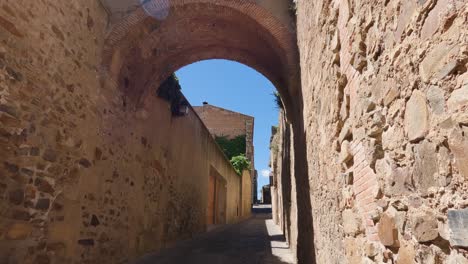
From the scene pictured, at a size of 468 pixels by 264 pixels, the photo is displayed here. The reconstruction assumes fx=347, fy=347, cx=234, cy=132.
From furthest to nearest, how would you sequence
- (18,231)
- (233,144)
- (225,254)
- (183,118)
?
(233,144)
(183,118)
(225,254)
(18,231)

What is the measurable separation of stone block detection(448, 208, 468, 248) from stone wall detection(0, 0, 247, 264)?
364cm

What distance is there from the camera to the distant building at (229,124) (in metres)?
24.7

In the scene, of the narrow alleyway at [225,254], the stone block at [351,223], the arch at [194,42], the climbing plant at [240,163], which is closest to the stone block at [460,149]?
the stone block at [351,223]

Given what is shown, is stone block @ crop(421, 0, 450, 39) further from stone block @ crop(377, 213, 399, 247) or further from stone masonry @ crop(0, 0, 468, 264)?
stone block @ crop(377, 213, 399, 247)

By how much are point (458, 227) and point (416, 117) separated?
1.34 feet

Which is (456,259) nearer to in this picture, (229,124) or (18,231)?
(18,231)

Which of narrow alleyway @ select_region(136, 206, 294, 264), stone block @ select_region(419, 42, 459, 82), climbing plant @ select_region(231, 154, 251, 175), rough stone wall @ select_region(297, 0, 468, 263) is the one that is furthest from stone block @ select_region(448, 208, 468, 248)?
climbing plant @ select_region(231, 154, 251, 175)

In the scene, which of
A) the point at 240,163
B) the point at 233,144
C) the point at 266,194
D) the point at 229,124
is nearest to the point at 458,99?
the point at 240,163

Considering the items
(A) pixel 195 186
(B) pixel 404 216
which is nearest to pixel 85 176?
(B) pixel 404 216

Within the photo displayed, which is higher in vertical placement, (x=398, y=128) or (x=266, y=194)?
(x=266, y=194)

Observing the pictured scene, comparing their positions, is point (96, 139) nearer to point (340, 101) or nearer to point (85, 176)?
point (85, 176)

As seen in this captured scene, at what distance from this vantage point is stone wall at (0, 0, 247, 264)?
3.45m

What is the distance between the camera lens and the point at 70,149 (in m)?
4.43

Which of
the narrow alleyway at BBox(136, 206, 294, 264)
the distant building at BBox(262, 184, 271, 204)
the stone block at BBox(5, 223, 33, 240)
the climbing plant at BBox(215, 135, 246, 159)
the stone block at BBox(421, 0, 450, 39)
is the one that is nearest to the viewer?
the stone block at BBox(421, 0, 450, 39)
